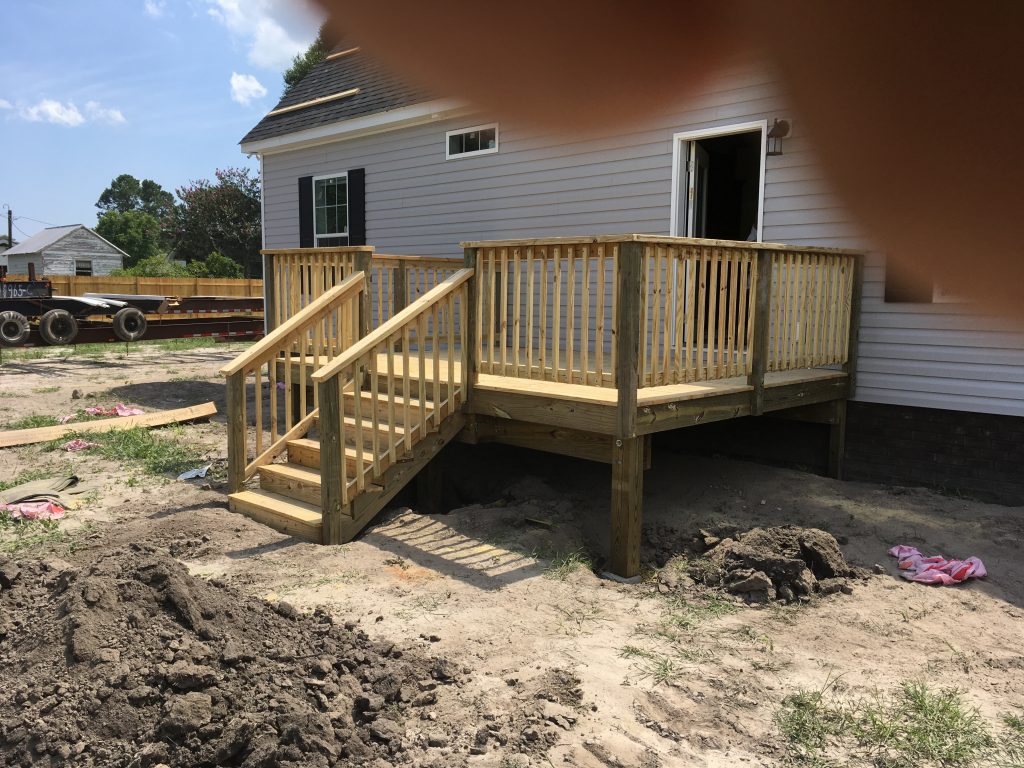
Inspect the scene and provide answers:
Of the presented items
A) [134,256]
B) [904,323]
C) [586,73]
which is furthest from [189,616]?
[134,256]

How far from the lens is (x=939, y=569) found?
4668 millimetres

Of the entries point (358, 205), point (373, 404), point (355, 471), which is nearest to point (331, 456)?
point (373, 404)

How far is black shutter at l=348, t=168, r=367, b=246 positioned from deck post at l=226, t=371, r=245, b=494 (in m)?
5.19

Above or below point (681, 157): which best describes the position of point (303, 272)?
below

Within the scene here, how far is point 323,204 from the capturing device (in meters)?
11.2

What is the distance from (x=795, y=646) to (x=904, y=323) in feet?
12.1

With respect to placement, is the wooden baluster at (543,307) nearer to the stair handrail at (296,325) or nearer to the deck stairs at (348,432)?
the deck stairs at (348,432)

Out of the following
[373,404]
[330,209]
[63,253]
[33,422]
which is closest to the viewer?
[373,404]

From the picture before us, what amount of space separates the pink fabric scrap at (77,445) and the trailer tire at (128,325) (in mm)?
7617

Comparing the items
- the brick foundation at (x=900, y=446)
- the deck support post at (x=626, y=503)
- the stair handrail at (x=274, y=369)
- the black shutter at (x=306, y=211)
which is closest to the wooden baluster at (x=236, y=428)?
the stair handrail at (x=274, y=369)

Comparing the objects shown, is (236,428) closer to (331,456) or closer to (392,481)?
(331,456)

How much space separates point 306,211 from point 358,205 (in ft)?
3.75

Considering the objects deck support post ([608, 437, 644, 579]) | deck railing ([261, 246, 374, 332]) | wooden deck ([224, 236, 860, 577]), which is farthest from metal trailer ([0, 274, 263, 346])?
deck support post ([608, 437, 644, 579])

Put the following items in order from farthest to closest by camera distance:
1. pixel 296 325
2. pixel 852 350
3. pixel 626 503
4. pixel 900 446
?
pixel 852 350, pixel 900 446, pixel 296 325, pixel 626 503
